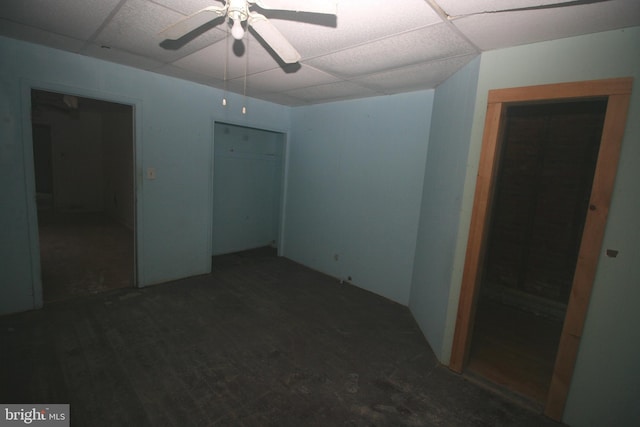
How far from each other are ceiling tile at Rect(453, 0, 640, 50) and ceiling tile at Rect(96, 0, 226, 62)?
170cm

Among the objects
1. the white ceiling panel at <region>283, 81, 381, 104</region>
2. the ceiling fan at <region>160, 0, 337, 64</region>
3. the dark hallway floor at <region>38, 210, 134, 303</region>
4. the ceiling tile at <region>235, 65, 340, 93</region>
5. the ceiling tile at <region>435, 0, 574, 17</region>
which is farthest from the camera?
the dark hallway floor at <region>38, 210, 134, 303</region>

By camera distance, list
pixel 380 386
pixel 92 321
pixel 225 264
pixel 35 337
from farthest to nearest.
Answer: pixel 225 264 < pixel 92 321 < pixel 35 337 < pixel 380 386

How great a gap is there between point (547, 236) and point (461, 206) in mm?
2049

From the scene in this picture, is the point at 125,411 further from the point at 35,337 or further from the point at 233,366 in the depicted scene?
the point at 35,337

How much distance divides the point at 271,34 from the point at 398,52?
1124mm

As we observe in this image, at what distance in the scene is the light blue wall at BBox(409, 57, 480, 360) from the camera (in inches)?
89.9

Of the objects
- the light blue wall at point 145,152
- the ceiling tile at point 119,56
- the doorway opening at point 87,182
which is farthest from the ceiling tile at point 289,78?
the doorway opening at point 87,182

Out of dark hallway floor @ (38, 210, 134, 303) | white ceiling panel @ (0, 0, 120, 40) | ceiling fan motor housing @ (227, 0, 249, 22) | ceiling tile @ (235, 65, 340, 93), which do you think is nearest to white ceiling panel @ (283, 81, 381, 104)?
ceiling tile @ (235, 65, 340, 93)

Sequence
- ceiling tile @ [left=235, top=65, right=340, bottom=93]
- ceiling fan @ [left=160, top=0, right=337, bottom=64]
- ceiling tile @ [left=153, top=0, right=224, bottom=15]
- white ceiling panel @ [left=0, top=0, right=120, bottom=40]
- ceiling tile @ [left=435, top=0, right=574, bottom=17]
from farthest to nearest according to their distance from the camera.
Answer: ceiling tile @ [left=235, top=65, right=340, bottom=93], white ceiling panel @ [left=0, top=0, right=120, bottom=40], ceiling tile @ [left=153, top=0, right=224, bottom=15], ceiling tile @ [left=435, top=0, right=574, bottom=17], ceiling fan @ [left=160, top=0, right=337, bottom=64]

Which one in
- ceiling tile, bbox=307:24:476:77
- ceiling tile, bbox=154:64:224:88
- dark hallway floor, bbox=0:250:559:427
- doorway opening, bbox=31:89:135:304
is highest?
ceiling tile, bbox=154:64:224:88

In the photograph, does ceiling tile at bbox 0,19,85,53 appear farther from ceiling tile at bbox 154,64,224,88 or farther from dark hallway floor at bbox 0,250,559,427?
dark hallway floor at bbox 0,250,559,427

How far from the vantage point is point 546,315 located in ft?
11.0

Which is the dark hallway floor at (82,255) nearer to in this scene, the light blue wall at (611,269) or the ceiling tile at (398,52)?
the ceiling tile at (398,52)

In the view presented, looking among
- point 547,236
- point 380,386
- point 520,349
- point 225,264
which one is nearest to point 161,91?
point 225,264
